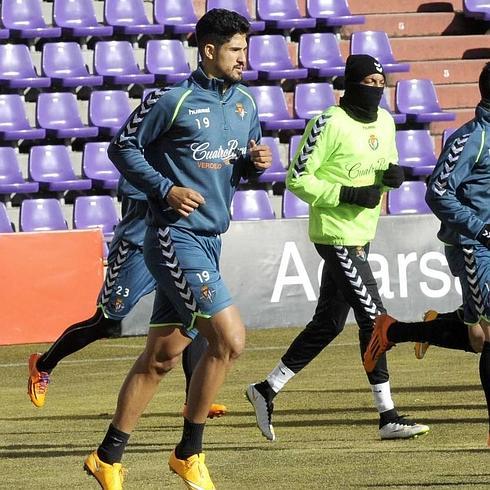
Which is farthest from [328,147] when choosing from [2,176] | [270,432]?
[2,176]

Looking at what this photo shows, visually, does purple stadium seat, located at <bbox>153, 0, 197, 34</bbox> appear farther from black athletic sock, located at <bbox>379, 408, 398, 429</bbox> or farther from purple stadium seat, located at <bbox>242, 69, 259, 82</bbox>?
black athletic sock, located at <bbox>379, 408, 398, 429</bbox>

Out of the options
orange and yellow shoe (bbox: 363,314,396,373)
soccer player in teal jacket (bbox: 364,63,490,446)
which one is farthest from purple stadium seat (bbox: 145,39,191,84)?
soccer player in teal jacket (bbox: 364,63,490,446)

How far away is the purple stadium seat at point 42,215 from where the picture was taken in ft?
52.0

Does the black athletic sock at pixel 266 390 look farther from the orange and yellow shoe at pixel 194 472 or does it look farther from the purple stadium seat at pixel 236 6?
the purple stadium seat at pixel 236 6

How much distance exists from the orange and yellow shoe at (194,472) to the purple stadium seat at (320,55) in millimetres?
12476

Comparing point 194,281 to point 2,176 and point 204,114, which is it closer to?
point 204,114

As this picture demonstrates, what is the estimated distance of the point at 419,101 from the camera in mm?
18922

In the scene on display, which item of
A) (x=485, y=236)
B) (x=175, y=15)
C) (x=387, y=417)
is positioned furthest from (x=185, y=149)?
(x=175, y=15)

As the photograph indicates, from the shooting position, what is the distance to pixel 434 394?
1033 centimetres

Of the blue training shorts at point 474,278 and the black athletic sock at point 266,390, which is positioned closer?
the blue training shorts at point 474,278

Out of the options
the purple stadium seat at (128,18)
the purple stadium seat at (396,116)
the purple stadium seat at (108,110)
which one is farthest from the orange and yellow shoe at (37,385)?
the purple stadium seat at (396,116)

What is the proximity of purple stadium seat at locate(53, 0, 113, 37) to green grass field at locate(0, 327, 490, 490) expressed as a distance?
18.1 feet

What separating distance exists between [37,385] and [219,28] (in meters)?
3.79

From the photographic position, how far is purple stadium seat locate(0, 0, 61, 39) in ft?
57.4
